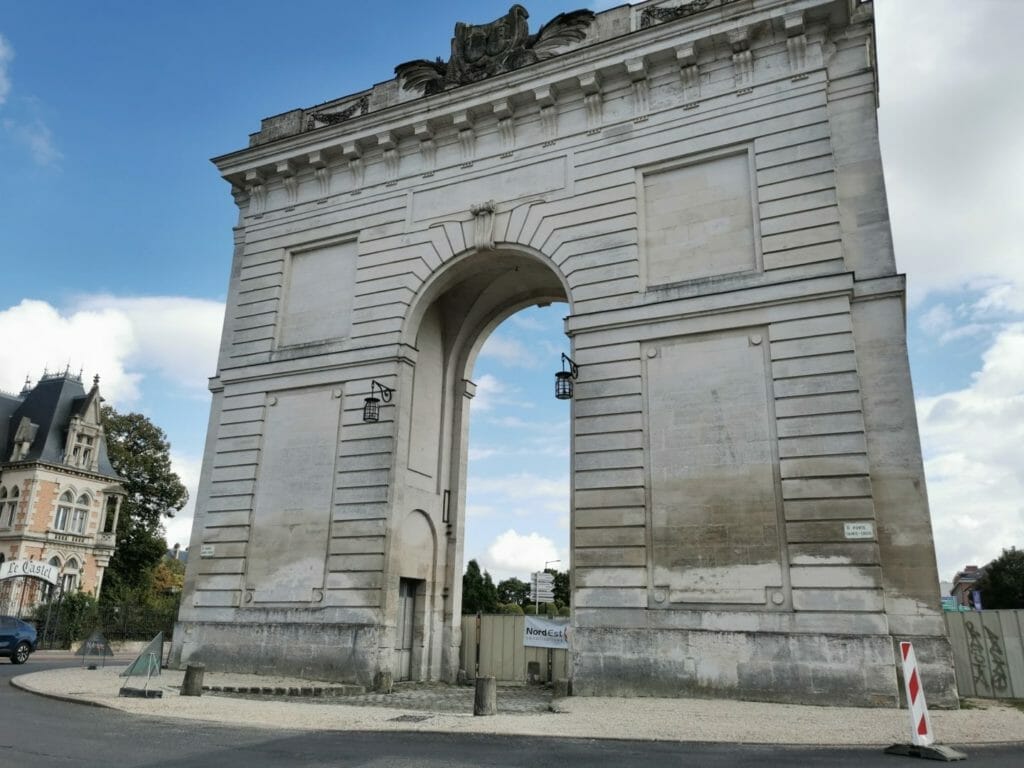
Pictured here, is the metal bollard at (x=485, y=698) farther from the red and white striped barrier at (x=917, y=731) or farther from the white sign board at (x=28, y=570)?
the white sign board at (x=28, y=570)

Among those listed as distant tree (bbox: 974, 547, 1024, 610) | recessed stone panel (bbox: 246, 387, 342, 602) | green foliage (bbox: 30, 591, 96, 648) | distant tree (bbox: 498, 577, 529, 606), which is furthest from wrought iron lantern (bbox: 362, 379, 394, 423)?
distant tree (bbox: 498, 577, 529, 606)

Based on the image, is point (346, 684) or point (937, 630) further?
point (346, 684)

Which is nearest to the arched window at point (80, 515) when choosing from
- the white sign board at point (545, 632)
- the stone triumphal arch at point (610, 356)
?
the stone triumphal arch at point (610, 356)

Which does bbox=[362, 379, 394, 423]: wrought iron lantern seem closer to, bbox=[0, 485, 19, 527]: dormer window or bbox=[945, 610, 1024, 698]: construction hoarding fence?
bbox=[945, 610, 1024, 698]: construction hoarding fence

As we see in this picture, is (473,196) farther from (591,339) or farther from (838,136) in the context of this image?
(838,136)

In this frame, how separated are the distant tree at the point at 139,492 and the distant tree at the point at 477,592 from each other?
20.6 metres

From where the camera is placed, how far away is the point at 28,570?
106 feet

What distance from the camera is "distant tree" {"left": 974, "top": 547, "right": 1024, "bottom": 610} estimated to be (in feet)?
175

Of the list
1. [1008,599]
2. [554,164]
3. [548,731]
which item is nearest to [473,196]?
[554,164]

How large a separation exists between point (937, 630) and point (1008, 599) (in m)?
50.9

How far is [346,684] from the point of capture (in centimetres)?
1731

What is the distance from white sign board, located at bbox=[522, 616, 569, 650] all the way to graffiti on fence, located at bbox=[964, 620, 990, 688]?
9.09 m

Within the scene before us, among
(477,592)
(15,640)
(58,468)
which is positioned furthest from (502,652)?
(58,468)

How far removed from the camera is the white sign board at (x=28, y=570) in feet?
104
